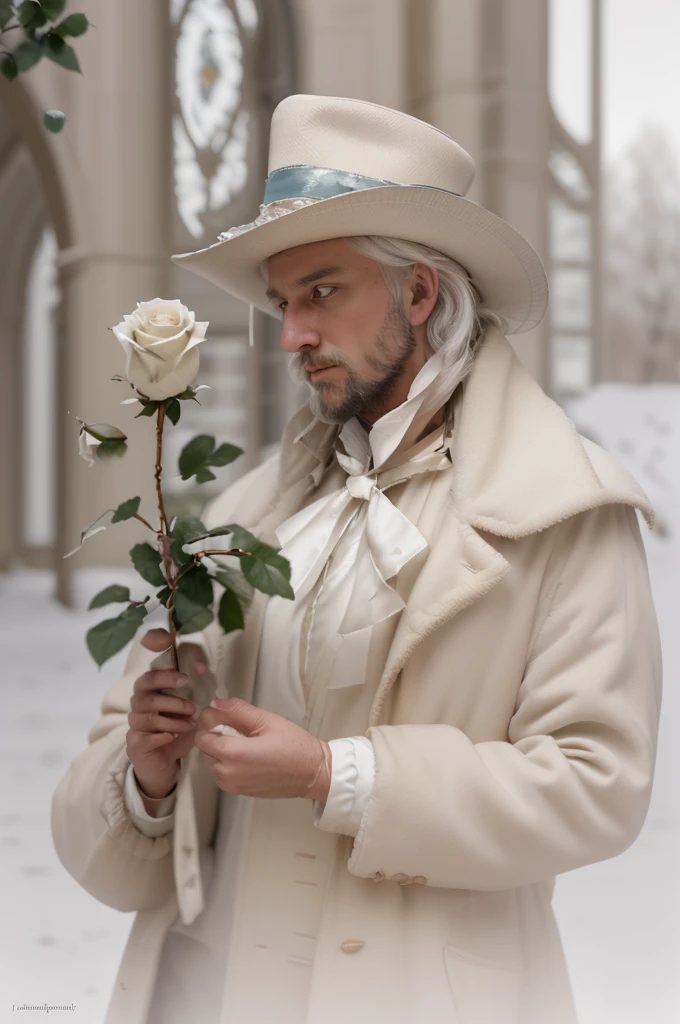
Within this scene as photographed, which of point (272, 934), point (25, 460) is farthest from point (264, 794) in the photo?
point (25, 460)

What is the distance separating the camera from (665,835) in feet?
8.71

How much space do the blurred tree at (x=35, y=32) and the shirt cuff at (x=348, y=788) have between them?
2.50 feet

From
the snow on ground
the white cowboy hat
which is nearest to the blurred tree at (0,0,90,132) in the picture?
the white cowboy hat

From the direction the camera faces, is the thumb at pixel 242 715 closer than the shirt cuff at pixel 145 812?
Yes

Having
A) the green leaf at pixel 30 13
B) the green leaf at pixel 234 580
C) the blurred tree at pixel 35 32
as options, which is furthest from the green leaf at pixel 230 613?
the green leaf at pixel 30 13

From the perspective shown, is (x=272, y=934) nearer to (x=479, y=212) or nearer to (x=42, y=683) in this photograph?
(x=479, y=212)

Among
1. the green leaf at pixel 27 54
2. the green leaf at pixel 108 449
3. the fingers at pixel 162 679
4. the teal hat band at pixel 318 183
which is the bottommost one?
the fingers at pixel 162 679

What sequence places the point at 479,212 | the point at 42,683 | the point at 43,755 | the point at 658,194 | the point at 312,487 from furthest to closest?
the point at 42,683 → the point at 43,755 → the point at 658,194 → the point at 312,487 → the point at 479,212

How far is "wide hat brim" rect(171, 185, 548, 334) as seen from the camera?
1.11 m

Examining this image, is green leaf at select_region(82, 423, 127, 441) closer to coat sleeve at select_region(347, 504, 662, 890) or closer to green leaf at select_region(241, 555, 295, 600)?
green leaf at select_region(241, 555, 295, 600)

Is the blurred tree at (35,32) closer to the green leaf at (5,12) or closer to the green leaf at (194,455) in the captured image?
the green leaf at (5,12)

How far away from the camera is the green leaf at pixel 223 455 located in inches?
39.2

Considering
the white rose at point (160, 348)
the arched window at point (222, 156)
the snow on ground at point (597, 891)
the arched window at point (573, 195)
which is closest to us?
the white rose at point (160, 348)

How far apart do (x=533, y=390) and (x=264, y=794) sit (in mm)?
544
